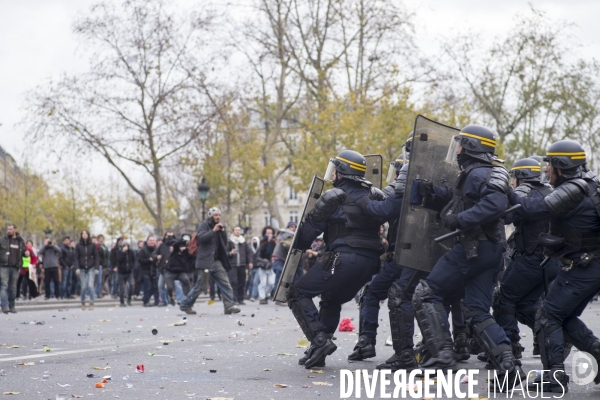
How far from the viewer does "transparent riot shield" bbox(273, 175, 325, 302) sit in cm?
827

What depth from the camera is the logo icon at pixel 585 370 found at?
6477mm

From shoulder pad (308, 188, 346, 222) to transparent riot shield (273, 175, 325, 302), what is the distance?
1.34 feet

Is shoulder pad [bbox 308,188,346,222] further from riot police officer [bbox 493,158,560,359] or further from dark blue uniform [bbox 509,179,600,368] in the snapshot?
dark blue uniform [bbox 509,179,600,368]

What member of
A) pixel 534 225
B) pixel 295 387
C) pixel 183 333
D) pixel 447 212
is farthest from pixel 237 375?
pixel 183 333

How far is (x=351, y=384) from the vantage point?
21.7 feet

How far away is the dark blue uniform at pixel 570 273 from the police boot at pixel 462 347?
2.00 m

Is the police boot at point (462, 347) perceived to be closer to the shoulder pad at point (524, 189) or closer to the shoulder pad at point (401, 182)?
the shoulder pad at point (524, 189)

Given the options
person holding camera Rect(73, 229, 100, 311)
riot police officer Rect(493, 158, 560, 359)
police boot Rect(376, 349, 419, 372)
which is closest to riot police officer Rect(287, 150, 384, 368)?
police boot Rect(376, 349, 419, 372)

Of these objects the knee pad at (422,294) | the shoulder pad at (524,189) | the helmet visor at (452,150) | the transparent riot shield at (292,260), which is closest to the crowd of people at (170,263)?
the transparent riot shield at (292,260)

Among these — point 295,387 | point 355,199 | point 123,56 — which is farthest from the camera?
point 123,56

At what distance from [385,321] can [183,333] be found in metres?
3.73

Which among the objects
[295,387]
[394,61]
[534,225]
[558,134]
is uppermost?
[394,61]

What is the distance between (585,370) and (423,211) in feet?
5.76

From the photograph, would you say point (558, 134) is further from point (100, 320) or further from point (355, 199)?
point (355, 199)
